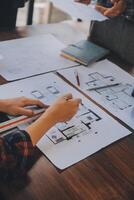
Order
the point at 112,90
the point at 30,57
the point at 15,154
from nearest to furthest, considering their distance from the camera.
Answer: the point at 15,154 → the point at 112,90 → the point at 30,57

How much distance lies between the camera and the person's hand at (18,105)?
0.83 m

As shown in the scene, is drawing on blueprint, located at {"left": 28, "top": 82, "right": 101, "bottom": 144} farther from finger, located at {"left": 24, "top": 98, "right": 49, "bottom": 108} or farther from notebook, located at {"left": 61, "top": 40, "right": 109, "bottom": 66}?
notebook, located at {"left": 61, "top": 40, "right": 109, "bottom": 66}

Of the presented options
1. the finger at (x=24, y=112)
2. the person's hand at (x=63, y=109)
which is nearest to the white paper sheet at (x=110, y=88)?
the person's hand at (x=63, y=109)

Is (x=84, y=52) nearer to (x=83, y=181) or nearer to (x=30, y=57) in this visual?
(x=30, y=57)

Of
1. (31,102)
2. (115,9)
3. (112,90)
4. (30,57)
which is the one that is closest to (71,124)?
(31,102)

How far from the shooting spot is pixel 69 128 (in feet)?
2.74

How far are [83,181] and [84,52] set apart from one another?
0.64 m

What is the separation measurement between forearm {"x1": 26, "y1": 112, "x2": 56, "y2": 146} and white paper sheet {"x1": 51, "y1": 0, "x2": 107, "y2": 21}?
0.56 meters

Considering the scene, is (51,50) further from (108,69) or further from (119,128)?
(119,128)

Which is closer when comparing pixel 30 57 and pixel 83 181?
pixel 83 181

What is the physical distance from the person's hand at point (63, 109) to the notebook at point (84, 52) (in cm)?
35

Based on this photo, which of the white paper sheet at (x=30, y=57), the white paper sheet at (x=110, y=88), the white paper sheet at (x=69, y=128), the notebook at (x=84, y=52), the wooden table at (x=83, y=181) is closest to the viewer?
the wooden table at (x=83, y=181)

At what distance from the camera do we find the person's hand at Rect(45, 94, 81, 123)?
0.81m

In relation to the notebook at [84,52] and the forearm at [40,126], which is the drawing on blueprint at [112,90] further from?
the forearm at [40,126]
